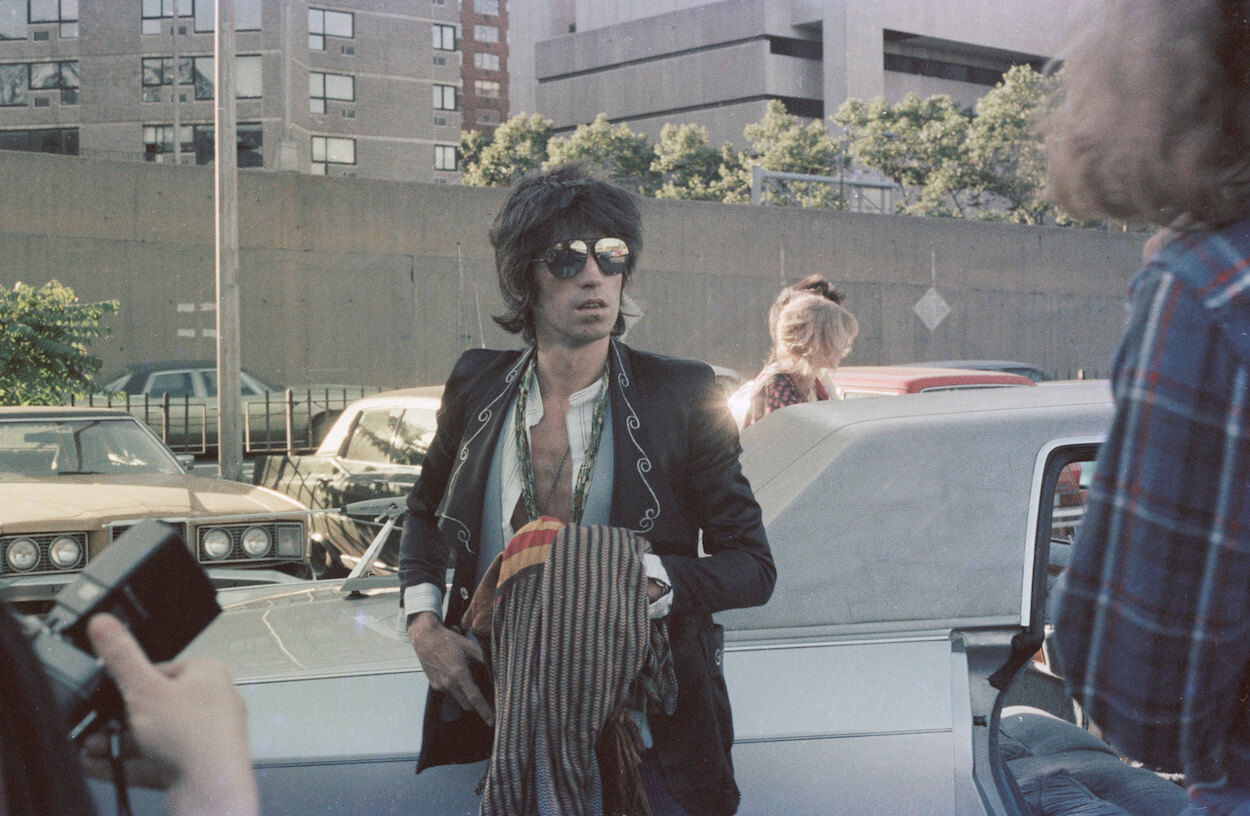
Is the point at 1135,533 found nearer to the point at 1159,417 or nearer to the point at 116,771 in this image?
the point at 1159,417

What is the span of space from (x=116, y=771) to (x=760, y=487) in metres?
1.82

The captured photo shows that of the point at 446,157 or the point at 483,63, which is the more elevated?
the point at 483,63

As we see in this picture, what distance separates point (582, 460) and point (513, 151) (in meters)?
57.3

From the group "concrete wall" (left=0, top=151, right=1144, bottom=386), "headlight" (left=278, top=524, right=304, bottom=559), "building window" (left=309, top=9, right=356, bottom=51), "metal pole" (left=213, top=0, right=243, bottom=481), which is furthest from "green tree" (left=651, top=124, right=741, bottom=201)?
"headlight" (left=278, top=524, right=304, bottom=559)

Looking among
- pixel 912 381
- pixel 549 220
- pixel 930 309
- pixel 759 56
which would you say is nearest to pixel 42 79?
pixel 759 56

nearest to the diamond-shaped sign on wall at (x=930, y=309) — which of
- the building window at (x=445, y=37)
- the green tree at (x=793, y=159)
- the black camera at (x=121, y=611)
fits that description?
the black camera at (x=121, y=611)

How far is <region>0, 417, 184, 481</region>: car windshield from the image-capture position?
624 centimetres

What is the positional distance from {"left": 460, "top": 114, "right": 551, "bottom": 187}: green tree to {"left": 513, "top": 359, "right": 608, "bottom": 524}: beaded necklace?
55.1 metres

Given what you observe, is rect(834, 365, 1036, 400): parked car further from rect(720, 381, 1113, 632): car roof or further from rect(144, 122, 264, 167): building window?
rect(144, 122, 264, 167): building window

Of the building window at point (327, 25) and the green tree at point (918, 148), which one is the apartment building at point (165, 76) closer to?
the building window at point (327, 25)

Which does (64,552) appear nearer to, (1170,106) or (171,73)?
(1170,106)

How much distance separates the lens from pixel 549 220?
7.67 feet

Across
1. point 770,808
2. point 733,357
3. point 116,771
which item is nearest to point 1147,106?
point 116,771

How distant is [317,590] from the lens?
336 cm
